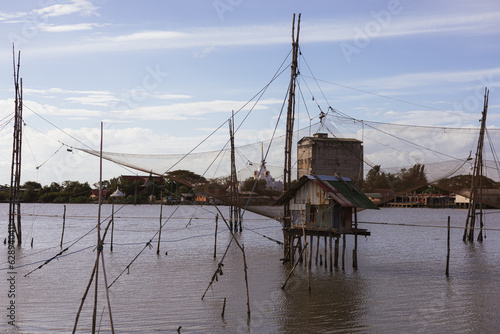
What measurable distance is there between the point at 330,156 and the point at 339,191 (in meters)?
24.7

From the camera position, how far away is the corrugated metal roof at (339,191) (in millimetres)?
20141

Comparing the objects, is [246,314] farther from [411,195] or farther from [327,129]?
[411,195]

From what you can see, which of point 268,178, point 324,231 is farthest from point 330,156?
point 324,231

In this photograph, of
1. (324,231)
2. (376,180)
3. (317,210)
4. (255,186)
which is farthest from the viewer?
(255,186)

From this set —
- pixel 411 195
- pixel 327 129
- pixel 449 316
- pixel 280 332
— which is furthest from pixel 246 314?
pixel 411 195

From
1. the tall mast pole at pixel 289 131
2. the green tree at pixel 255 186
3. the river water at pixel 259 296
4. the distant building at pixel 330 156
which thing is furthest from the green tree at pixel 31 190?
the tall mast pole at pixel 289 131

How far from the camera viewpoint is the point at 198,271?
22016mm

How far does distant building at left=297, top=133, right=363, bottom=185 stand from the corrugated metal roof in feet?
1.64

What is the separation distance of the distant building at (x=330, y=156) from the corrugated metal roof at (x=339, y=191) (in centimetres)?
50

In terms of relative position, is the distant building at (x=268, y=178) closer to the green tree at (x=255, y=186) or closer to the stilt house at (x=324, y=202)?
the green tree at (x=255, y=186)

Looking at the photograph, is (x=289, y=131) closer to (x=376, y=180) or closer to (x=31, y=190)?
(x=376, y=180)

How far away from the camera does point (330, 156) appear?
45094mm

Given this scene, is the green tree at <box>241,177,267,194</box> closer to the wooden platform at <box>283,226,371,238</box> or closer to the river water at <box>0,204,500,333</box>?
the wooden platform at <box>283,226,371,238</box>

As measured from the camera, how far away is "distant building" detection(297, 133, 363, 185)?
2409 centimetres
